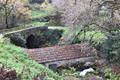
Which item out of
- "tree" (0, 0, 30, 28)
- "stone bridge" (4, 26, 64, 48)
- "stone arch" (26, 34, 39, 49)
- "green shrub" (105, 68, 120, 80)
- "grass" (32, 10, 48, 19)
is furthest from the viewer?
"grass" (32, 10, 48, 19)

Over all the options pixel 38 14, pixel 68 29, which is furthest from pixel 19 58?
pixel 38 14

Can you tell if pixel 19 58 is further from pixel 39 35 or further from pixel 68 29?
pixel 39 35

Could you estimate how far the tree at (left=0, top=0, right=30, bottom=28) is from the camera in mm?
32312

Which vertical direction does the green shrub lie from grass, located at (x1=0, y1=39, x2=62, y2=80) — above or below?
below

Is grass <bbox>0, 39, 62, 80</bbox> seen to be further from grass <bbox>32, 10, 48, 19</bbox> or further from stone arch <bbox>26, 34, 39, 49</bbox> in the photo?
grass <bbox>32, 10, 48, 19</bbox>

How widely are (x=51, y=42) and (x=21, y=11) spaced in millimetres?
4264

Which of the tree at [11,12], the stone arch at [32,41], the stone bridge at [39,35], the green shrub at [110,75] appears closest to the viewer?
the green shrub at [110,75]

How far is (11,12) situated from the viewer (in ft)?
108

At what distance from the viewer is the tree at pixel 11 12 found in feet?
106

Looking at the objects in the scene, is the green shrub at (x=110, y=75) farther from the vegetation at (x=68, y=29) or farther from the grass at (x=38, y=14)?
the grass at (x=38, y=14)

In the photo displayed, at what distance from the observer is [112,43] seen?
2197 cm

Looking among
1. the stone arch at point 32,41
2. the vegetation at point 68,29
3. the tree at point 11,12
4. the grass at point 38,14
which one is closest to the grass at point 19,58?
the vegetation at point 68,29

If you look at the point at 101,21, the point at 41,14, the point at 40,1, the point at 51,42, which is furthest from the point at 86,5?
the point at 40,1

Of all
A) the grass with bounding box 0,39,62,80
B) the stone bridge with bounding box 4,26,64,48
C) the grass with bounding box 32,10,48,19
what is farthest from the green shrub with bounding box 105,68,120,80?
the grass with bounding box 32,10,48,19
